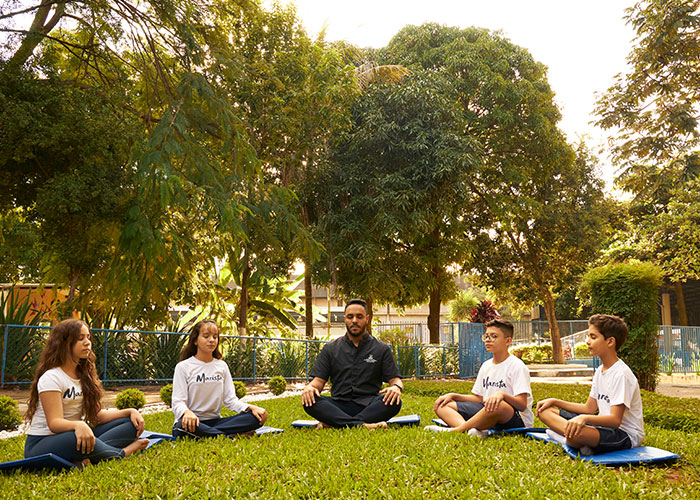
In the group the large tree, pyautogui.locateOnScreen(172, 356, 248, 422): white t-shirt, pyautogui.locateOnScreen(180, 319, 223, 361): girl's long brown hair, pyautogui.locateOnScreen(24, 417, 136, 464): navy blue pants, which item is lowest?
pyautogui.locateOnScreen(24, 417, 136, 464): navy blue pants

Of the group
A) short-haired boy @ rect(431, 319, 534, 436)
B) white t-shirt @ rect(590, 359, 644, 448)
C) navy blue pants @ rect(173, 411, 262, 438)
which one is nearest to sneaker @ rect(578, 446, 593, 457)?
white t-shirt @ rect(590, 359, 644, 448)

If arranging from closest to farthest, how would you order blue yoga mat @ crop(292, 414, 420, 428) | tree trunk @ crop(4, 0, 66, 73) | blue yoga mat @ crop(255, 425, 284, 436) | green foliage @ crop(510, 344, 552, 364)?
blue yoga mat @ crop(255, 425, 284, 436) → blue yoga mat @ crop(292, 414, 420, 428) → tree trunk @ crop(4, 0, 66, 73) → green foliage @ crop(510, 344, 552, 364)

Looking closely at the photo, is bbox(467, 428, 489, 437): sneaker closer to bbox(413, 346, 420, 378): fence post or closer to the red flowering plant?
bbox(413, 346, 420, 378): fence post

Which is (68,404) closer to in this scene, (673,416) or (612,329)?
(612,329)

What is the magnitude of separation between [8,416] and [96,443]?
3341mm

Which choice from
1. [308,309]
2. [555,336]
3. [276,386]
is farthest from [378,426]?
[555,336]

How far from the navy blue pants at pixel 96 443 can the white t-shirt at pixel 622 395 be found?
411 centimetres

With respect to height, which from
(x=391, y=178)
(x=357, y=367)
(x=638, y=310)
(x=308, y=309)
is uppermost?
(x=391, y=178)

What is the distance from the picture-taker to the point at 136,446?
18.2ft

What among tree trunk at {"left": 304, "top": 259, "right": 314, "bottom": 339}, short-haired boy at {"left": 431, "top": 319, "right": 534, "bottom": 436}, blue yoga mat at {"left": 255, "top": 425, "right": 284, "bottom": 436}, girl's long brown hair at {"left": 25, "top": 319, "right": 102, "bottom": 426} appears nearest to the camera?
girl's long brown hair at {"left": 25, "top": 319, "right": 102, "bottom": 426}

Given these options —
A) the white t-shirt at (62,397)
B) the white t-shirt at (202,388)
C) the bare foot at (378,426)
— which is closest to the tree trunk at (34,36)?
the white t-shirt at (202,388)

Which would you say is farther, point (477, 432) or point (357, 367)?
point (357, 367)

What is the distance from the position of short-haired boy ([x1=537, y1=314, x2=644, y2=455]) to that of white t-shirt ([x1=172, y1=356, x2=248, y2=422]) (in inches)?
124

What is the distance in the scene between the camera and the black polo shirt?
6.71m
